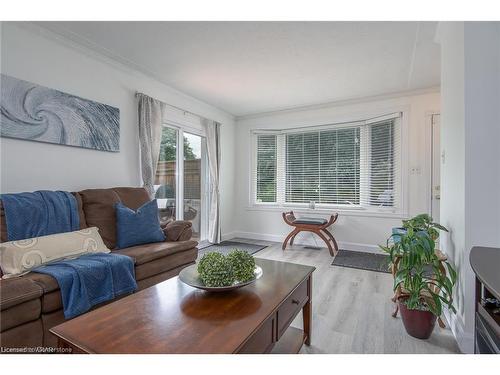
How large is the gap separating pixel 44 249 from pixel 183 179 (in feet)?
7.75

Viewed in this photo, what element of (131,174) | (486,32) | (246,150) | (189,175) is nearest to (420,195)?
(486,32)

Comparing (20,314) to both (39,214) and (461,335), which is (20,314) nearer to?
(39,214)

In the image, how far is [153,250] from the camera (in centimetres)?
227

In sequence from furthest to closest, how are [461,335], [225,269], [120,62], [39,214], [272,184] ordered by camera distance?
[272,184]
[120,62]
[39,214]
[461,335]
[225,269]

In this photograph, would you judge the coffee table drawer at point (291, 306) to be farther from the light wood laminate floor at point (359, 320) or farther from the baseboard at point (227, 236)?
the baseboard at point (227, 236)

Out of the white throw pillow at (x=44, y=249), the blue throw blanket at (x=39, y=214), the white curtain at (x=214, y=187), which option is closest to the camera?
the white throw pillow at (x=44, y=249)

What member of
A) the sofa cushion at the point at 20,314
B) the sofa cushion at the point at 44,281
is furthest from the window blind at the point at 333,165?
the sofa cushion at the point at 20,314

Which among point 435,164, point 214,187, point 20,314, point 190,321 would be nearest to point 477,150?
point 190,321

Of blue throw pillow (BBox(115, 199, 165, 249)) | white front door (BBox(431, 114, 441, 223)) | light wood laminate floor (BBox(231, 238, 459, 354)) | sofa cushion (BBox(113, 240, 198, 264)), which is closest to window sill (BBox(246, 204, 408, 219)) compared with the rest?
white front door (BBox(431, 114, 441, 223))

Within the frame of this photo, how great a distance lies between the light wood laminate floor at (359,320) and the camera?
1.67 meters

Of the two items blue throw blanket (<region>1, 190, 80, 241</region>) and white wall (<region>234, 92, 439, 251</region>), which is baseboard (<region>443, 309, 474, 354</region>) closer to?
white wall (<region>234, 92, 439, 251</region>)

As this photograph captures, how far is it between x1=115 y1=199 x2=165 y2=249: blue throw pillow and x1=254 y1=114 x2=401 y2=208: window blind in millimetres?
2719

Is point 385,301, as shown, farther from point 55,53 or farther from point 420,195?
point 55,53

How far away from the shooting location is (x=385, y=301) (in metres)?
2.33
